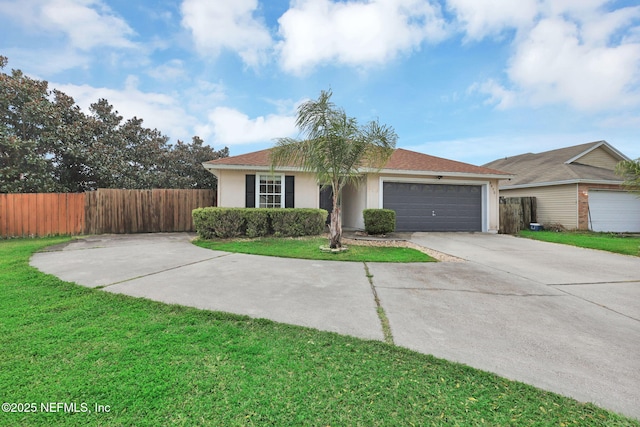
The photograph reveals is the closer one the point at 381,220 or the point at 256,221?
the point at 256,221

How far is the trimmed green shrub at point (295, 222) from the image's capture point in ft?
32.6

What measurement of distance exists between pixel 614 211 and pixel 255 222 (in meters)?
18.5

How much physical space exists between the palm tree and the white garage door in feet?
45.3

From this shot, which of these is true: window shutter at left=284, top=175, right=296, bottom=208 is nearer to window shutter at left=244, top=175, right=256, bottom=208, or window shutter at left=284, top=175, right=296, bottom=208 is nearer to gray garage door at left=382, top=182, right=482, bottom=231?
window shutter at left=244, top=175, right=256, bottom=208

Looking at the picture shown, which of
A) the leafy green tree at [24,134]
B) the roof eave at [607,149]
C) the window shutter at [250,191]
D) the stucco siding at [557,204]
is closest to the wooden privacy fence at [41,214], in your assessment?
the leafy green tree at [24,134]

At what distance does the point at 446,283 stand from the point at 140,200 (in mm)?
12253

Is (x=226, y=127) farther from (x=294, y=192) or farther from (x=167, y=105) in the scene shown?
(x=294, y=192)

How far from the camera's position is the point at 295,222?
10.1m

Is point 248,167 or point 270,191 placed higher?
point 248,167

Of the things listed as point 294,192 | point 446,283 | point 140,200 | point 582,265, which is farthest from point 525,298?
point 140,200

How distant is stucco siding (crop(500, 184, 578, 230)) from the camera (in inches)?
551

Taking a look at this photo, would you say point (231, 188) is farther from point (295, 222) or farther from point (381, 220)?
point (381, 220)

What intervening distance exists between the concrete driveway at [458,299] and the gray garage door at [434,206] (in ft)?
16.2

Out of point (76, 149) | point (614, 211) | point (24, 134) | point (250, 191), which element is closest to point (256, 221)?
point (250, 191)
